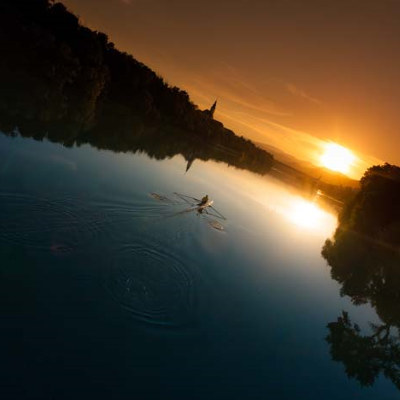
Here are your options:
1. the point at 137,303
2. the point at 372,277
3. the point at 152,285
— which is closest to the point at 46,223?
the point at 152,285

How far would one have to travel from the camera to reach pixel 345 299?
27.1m

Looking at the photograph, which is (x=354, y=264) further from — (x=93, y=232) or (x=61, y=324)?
(x=61, y=324)

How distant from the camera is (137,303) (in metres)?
13.1

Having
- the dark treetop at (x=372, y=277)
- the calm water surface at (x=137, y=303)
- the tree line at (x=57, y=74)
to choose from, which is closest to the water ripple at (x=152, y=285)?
the calm water surface at (x=137, y=303)

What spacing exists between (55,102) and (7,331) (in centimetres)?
4803

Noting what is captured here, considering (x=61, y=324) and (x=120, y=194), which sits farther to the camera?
(x=120, y=194)

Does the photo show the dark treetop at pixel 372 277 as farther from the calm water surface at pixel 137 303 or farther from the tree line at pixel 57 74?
the tree line at pixel 57 74

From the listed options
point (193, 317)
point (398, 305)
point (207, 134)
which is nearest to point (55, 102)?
point (193, 317)

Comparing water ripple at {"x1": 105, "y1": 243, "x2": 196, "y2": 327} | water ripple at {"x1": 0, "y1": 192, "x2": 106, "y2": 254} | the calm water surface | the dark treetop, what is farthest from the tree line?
the dark treetop

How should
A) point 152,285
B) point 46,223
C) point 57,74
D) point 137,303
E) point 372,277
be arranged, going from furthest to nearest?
point 57,74, point 372,277, point 46,223, point 152,285, point 137,303

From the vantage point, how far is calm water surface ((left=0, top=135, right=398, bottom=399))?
973 cm

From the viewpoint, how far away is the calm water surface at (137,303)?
383 inches

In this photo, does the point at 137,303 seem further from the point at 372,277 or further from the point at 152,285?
the point at 372,277

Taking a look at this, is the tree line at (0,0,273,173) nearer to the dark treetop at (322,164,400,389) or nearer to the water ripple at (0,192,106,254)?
the water ripple at (0,192,106,254)
